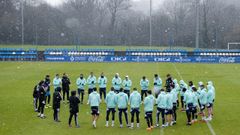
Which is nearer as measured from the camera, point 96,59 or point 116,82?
point 116,82

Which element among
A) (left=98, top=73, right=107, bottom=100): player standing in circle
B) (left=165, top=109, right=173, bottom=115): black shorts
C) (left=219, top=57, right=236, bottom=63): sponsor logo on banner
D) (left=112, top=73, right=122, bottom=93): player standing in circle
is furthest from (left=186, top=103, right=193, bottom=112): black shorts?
(left=219, top=57, right=236, bottom=63): sponsor logo on banner

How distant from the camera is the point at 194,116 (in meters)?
Answer: 21.5

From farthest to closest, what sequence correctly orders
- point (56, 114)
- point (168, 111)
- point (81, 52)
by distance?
point (81, 52) < point (56, 114) < point (168, 111)

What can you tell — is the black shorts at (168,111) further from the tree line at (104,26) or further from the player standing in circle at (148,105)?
the tree line at (104,26)

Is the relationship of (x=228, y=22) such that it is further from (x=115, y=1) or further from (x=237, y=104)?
(x=237, y=104)

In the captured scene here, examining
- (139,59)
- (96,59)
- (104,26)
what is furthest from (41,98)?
(104,26)

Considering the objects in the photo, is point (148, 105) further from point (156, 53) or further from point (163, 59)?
point (156, 53)

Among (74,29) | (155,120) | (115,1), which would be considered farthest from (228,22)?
(155,120)

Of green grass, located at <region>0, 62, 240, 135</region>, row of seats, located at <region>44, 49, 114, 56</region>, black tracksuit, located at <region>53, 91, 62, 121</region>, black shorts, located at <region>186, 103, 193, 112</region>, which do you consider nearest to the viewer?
green grass, located at <region>0, 62, 240, 135</region>

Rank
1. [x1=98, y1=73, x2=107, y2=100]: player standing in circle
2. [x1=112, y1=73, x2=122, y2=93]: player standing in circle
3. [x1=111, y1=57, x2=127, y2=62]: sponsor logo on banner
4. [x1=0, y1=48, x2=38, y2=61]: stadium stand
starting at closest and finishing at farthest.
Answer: [x1=112, y1=73, x2=122, y2=93]: player standing in circle, [x1=98, y1=73, x2=107, y2=100]: player standing in circle, [x1=111, y1=57, x2=127, y2=62]: sponsor logo on banner, [x1=0, y1=48, x2=38, y2=61]: stadium stand

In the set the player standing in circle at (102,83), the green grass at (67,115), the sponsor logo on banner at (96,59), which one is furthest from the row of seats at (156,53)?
the player standing in circle at (102,83)

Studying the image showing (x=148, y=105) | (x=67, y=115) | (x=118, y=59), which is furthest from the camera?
(x=118, y=59)

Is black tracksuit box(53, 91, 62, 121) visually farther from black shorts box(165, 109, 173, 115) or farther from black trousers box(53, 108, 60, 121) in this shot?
black shorts box(165, 109, 173, 115)

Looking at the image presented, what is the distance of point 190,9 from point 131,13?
102 ft
